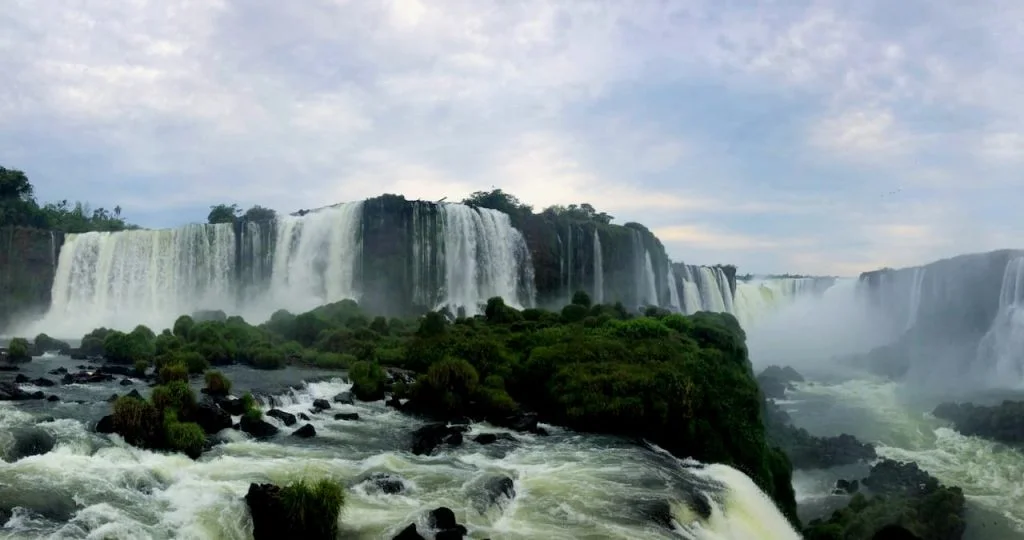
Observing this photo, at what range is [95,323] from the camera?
48031 mm

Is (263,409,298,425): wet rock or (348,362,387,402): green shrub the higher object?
(348,362,387,402): green shrub

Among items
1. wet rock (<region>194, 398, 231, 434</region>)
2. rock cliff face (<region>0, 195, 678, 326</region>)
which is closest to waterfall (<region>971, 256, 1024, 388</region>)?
rock cliff face (<region>0, 195, 678, 326</region>)

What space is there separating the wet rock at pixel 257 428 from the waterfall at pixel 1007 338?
48301 mm

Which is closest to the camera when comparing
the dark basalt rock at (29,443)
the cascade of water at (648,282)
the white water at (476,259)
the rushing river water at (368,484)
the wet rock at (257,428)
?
the rushing river water at (368,484)

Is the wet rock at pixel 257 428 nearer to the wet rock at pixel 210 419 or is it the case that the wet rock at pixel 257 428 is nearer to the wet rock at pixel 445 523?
the wet rock at pixel 210 419

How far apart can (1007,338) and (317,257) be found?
46883 millimetres

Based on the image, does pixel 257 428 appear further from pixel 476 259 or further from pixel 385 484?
pixel 476 259

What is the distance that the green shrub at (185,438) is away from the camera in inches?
548

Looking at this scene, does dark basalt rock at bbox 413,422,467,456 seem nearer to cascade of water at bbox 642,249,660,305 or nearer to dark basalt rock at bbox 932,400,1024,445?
dark basalt rock at bbox 932,400,1024,445

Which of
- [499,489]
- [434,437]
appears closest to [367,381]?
[434,437]

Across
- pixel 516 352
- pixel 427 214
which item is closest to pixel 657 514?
pixel 516 352

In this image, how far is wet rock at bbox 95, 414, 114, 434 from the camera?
14438mm

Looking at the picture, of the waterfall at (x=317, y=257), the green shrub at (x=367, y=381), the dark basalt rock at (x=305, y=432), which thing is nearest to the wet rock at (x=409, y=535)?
the dark basalt rock at (x=305, y=432)

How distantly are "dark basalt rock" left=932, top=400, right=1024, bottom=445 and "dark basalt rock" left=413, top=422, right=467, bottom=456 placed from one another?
25.1m
